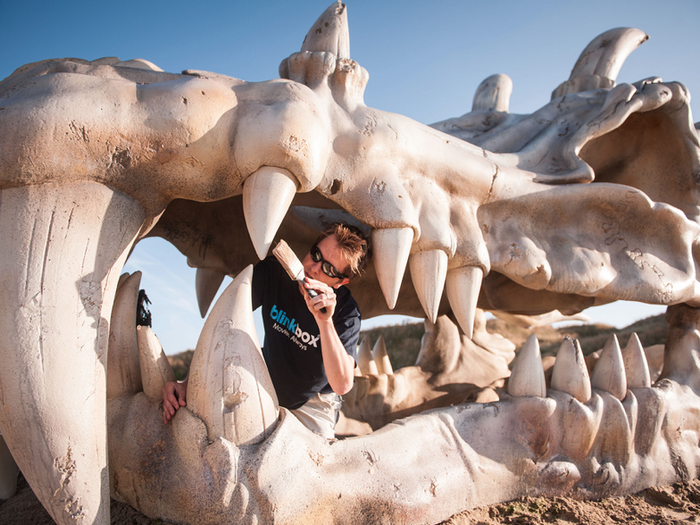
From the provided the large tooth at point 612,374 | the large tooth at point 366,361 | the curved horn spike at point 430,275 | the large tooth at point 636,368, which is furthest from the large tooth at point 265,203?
the large tooth at point 366,361

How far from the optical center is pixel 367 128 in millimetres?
1515

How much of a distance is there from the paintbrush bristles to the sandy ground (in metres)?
0.69

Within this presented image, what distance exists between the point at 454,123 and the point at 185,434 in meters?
1.87

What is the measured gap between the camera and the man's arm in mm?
1402

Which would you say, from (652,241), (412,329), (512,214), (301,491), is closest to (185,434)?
(301,491)

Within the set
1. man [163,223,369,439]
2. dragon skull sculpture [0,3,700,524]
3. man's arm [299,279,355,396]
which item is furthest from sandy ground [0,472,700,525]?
man [163,223,369,439]

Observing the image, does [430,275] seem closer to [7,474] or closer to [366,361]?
[7,474]

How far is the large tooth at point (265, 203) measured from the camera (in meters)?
1.26

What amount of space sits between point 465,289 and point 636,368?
792 millimetres

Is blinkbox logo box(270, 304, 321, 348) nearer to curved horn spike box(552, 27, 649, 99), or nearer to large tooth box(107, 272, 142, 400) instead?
large tooth box(107, 272, 142, 400)

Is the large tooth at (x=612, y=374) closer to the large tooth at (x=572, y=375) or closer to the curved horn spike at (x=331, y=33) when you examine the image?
A: the large tooth at (x=572, y=375)

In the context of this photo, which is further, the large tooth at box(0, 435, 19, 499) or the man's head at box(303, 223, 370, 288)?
the man's head at box(303, 223, 370, 288)

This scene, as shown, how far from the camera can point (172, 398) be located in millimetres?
1239

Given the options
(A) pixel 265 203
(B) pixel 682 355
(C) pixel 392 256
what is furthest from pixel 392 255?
(B) pixel 682 355
